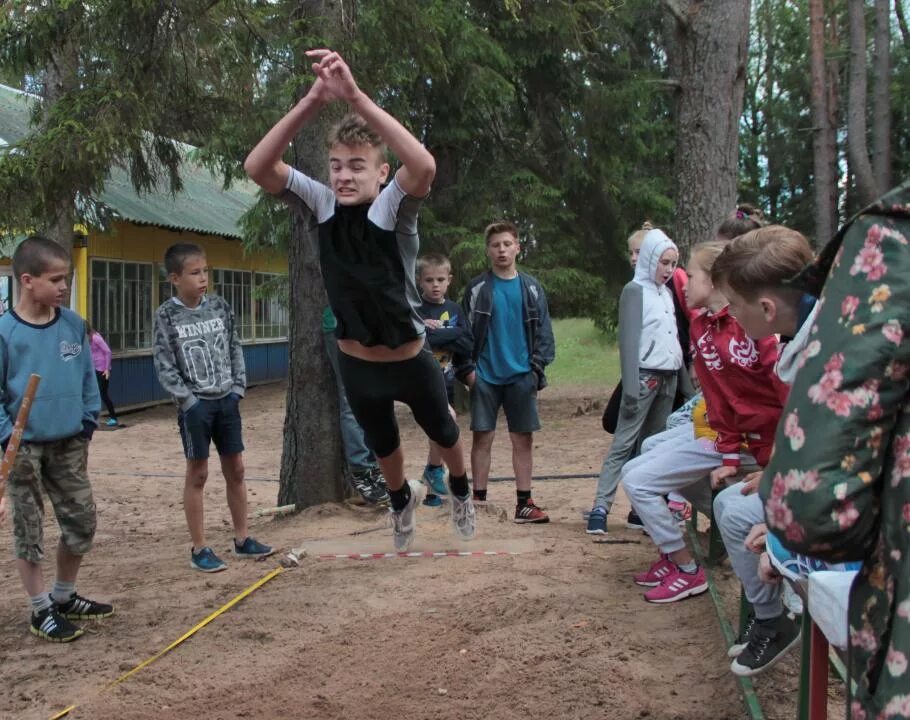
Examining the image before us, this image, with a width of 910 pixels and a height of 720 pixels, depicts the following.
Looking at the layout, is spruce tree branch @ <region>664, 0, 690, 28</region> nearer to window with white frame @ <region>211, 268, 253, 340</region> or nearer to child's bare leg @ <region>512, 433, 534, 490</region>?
child's bare leg @ <region>512, 433, 534, 490</region>

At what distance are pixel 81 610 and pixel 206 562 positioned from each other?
86 centimetres

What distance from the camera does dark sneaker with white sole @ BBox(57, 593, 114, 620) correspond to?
4.62 metres

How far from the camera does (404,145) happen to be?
3701mm

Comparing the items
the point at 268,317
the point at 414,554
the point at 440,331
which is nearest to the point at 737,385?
the point at 414,554

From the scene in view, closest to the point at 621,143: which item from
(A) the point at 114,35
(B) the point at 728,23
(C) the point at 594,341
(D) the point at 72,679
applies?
(B) the point at 728,23

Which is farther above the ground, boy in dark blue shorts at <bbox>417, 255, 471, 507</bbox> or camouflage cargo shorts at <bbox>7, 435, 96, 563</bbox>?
boy in dark blue shorts at <bbox>417, 255, 471, 507</bbox>

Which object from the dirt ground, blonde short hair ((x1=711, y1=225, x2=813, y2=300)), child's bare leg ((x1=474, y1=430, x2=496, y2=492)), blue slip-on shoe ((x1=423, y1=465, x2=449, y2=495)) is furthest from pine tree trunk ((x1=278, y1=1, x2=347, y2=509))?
blonde short hair ((x1=711, y1=225, x2=813, y2=300))

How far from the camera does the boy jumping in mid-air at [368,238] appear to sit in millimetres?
3795

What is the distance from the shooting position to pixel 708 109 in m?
8.60

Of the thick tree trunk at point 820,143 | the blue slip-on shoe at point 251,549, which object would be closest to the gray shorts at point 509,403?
the blue slip-on shoe at point 251,549

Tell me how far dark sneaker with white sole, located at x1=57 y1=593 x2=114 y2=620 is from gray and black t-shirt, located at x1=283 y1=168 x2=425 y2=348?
1972mm

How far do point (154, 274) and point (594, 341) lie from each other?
668 inches

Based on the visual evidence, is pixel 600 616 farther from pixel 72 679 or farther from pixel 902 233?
pixel 902 233

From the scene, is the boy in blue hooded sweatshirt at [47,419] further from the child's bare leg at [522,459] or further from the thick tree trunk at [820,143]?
the thick tree trunk at [820,143]
